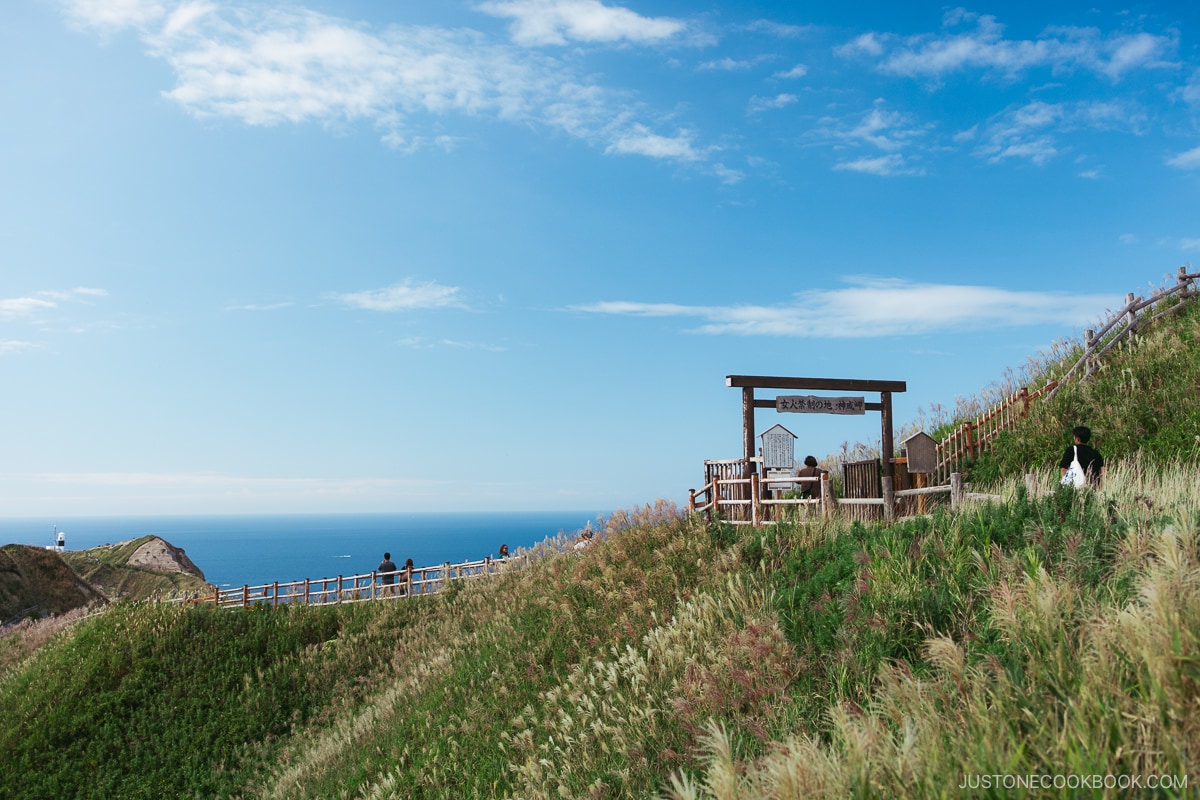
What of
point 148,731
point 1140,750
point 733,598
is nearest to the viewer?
point 1140,750

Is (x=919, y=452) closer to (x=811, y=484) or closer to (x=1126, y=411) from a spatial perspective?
Answer: (x=811, y=484)

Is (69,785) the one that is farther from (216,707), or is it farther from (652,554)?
(652,554)

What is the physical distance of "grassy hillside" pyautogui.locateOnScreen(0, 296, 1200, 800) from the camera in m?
4.19

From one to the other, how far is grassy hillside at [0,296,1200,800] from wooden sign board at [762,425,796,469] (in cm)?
511

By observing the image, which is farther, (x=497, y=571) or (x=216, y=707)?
(x=497, y=571)

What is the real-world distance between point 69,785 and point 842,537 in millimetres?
16215

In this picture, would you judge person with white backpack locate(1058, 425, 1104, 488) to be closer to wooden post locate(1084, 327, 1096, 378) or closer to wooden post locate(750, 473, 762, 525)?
wooden post locate(750, 473, 762, 525)

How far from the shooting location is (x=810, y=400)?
17.0 meters

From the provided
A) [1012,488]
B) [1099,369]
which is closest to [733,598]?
[1012,488]

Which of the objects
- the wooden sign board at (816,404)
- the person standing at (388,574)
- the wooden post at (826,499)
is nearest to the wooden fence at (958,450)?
the wooden post at (826,499)

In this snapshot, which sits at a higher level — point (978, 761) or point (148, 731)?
point (978, 761)

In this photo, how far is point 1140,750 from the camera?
3.57 m

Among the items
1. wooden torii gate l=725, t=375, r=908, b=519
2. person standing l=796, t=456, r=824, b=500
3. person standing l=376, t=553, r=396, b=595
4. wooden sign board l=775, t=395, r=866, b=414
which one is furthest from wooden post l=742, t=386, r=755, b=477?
person standing l=376, t=553, r=396, b=595

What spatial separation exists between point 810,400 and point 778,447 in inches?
158
